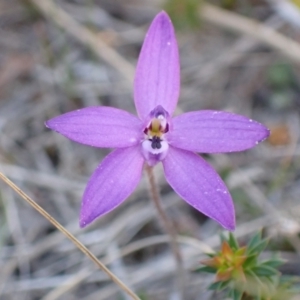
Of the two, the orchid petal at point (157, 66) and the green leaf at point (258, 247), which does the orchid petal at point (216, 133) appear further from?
the green leaf at point (258, 247)

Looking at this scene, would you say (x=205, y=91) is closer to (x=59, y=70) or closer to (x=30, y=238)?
(x=59, y=70)

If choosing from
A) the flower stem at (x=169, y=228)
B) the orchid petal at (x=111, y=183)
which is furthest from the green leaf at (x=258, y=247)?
the orchid petal at (x=111, y=183)

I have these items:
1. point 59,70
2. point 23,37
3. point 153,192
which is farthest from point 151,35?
point 23,37

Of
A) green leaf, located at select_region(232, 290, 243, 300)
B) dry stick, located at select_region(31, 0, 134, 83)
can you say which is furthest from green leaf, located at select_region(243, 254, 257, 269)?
dry stick, located at select_region(31, 0, 134, 83)

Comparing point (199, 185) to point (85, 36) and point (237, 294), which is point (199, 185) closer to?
point (237, 294)

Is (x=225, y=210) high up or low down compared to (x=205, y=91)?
down

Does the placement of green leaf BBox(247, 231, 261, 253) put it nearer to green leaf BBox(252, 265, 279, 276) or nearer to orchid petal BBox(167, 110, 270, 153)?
green leaf BBox(252, 265, 279, 276)
